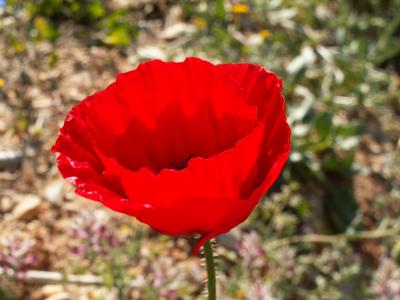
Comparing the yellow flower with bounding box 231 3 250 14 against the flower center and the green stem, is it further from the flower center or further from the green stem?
the green stem

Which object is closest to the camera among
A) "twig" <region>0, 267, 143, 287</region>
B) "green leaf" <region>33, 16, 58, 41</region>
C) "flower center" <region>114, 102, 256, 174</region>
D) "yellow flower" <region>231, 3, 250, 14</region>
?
"flower center" <region>114, 102, 256, 174</region>

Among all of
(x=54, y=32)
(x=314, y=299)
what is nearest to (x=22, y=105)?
(x=54, y=32)

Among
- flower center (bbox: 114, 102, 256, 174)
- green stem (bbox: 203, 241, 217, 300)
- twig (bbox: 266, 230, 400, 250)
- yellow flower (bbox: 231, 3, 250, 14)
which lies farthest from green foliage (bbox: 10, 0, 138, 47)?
green stem (bbox: 203, 241, 217, 300)

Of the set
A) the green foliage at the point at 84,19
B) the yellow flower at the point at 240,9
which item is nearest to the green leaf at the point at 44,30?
the green foliage at the point at 84,19

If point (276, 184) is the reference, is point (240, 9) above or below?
above

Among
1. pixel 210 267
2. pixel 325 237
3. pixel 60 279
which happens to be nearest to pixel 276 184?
pixel 325 237

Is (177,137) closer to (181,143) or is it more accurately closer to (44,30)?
(181,143)
